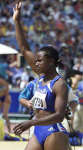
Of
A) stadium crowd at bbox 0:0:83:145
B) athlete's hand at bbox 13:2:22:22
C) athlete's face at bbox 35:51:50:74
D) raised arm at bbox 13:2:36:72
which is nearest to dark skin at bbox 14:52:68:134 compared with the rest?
athlete's face at bbox 35:51:50:74

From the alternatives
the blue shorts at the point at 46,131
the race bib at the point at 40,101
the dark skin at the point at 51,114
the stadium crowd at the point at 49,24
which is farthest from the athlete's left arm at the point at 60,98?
the stadium crowd at the point at 49,24

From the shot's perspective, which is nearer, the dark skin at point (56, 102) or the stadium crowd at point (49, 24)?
the dark skin at point (56, 102)

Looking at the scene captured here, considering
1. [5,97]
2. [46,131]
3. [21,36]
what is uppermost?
[21,36]

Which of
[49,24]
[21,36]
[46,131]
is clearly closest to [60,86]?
[46,131]

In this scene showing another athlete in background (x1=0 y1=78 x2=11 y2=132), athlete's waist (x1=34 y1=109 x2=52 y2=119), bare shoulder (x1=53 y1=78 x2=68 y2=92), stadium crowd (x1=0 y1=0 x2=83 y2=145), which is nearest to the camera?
bare shoulder (x1=53 y1=78 x2=68 y2=92)

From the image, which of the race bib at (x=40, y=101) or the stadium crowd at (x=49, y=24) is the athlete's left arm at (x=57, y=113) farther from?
the stadium crowd at (x=49, y=24)

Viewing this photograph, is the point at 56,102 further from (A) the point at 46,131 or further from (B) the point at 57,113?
(A) the point at 46,131

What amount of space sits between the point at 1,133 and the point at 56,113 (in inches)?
214

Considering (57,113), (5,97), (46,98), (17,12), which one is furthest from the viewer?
A: (5,97)

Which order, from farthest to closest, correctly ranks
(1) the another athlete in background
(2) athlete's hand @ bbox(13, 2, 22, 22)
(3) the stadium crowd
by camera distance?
1. (3) the stadium crowd
2. (1) the another athlete in background
3. (2) athlete's hand @ bbox(13, 2, 22, 22)

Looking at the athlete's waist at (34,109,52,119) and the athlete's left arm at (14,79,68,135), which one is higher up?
the athlete's left arm at (14,79,68,135)

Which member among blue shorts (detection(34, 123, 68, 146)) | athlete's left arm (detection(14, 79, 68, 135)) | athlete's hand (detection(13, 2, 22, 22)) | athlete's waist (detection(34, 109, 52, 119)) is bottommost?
blue shorts (detection(34, 123, 68, 146))

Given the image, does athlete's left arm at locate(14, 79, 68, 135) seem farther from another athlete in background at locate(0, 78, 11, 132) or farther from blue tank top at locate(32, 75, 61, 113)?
another athlete in background at locate(0, 78, 11, 132)

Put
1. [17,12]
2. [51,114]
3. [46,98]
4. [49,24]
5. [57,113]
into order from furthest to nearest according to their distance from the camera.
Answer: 1. [49,24]
2. [17,12]
3. [46,98]
4. [51,114]
5. [57,113]
